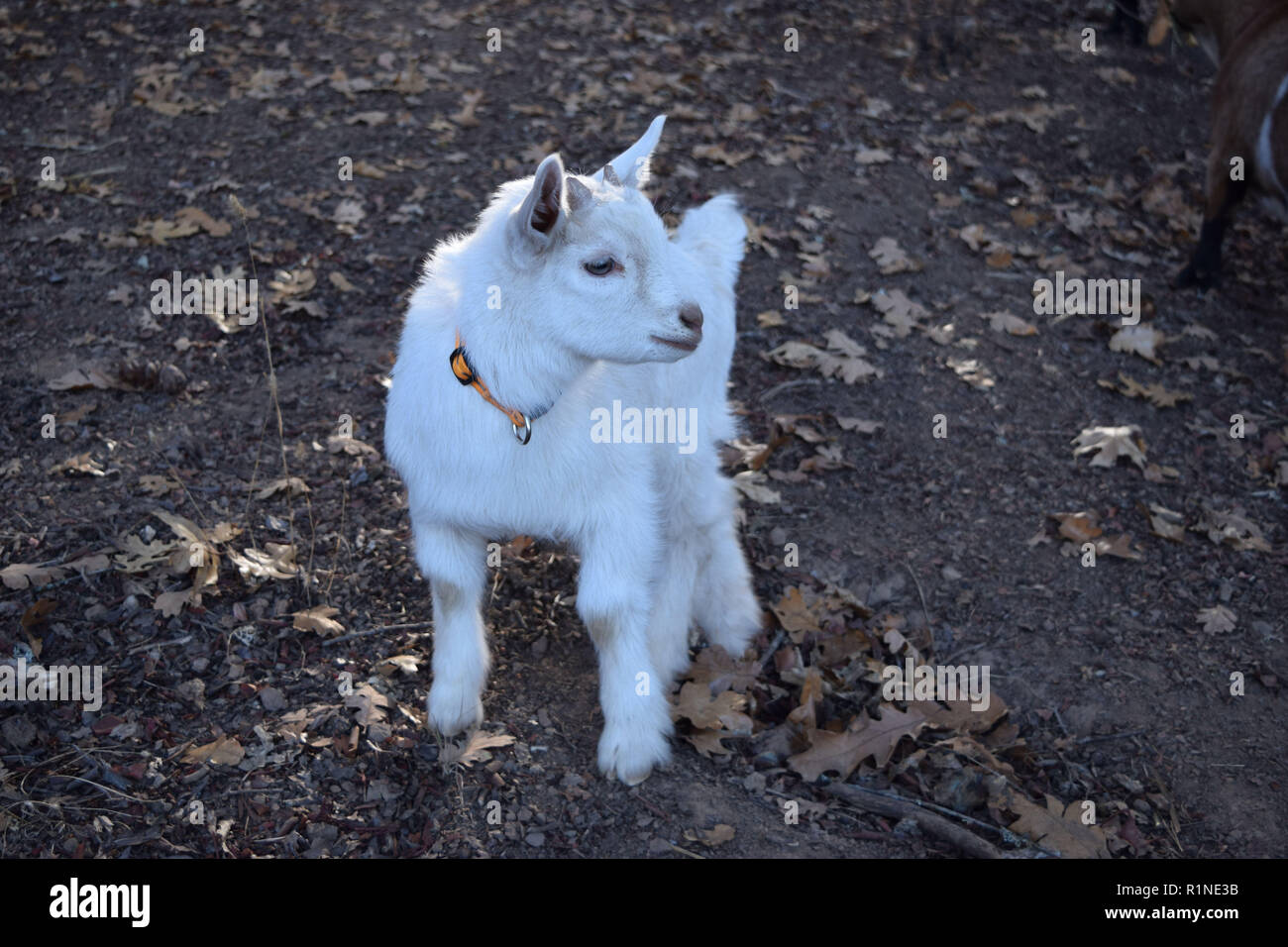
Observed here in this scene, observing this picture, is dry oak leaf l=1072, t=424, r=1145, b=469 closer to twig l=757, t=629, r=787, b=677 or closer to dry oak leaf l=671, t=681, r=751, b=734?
twig l=757, t=629, r=787, b=677

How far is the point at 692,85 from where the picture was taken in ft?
29.0

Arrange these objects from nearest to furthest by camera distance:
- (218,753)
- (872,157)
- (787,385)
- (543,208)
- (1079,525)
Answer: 1. (543,208)
2. (218,753)
3. (1079,525)
4. (787,385)
5. (872,157)

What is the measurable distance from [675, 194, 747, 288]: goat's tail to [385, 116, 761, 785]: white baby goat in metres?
0.40

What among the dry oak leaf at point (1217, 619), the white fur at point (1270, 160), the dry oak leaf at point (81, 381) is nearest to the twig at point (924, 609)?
the dry oak leaf at point (1217, 619)

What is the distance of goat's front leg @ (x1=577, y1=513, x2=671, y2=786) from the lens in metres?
3.45

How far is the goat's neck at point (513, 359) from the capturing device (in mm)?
3111

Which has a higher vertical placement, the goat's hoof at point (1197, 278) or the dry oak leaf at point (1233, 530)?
the goat's hoof at point (1197, 278)

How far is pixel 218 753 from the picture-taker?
10.8 feet

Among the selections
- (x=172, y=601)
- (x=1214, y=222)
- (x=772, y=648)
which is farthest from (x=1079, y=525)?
(x=172, y=601)

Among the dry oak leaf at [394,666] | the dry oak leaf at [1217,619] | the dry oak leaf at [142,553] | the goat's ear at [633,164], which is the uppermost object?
the goat's ear at [633,164]

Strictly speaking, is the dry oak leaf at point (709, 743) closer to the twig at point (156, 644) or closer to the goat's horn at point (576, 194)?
the twig at point (156, 644)

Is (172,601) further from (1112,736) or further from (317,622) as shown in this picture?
(1112,736)

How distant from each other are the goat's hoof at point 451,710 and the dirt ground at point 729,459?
0.25 feet

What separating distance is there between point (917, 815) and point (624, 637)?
45.9 inches
